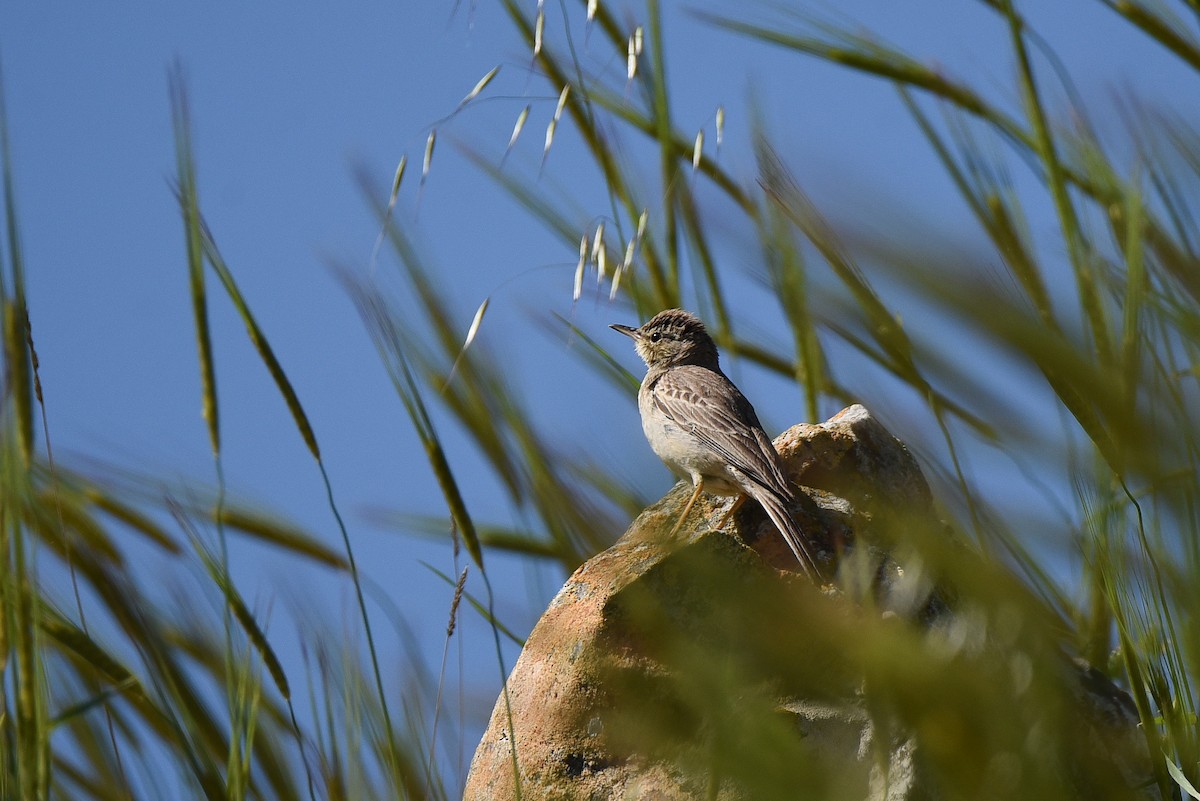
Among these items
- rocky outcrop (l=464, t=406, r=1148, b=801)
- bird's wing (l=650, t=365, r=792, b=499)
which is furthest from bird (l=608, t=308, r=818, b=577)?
rocky outcrop (l=464, t=406, r=1148, b=801)

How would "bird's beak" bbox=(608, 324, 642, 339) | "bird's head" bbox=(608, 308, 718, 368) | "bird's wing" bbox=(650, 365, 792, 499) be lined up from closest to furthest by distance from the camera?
"bird's wing" bbox=(650, 365, 792, 499) < "bird's head" bbox=(608, 308, 718, 368) < "bird's beak" bbox=(608, 324, 642, 339)

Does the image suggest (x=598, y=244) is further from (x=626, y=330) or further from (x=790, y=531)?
(x=626, y=330)

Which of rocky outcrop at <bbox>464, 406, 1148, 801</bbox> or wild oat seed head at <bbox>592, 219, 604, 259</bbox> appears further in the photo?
wild oat seed head at <bbox>592, 219, 604, 259</bbox>

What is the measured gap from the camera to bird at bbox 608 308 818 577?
3.77m

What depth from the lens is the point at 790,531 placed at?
3.43 meters

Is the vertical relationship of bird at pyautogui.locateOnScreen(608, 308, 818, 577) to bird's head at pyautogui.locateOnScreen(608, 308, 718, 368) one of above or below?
below

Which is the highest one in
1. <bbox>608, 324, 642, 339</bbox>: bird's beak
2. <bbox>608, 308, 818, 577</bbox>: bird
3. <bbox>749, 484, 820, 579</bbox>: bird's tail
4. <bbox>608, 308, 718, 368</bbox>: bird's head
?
<bbox>608, 324, 642, 339</bbox>: bird's beak

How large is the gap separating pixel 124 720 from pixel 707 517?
229 cm

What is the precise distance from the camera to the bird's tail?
3319 millimetres

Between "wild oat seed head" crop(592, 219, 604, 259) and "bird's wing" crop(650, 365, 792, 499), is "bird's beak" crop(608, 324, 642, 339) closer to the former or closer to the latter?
"bird's wing" crop(650, 365, 792, 499)

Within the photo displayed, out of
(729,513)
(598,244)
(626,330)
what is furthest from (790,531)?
(626,330)

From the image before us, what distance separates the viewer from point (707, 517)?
12.8 feet

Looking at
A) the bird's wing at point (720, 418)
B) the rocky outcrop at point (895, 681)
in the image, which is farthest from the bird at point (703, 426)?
the rocky outcrop at point (895, 681)

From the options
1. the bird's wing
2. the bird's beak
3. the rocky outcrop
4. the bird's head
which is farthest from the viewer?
the bird's beak
